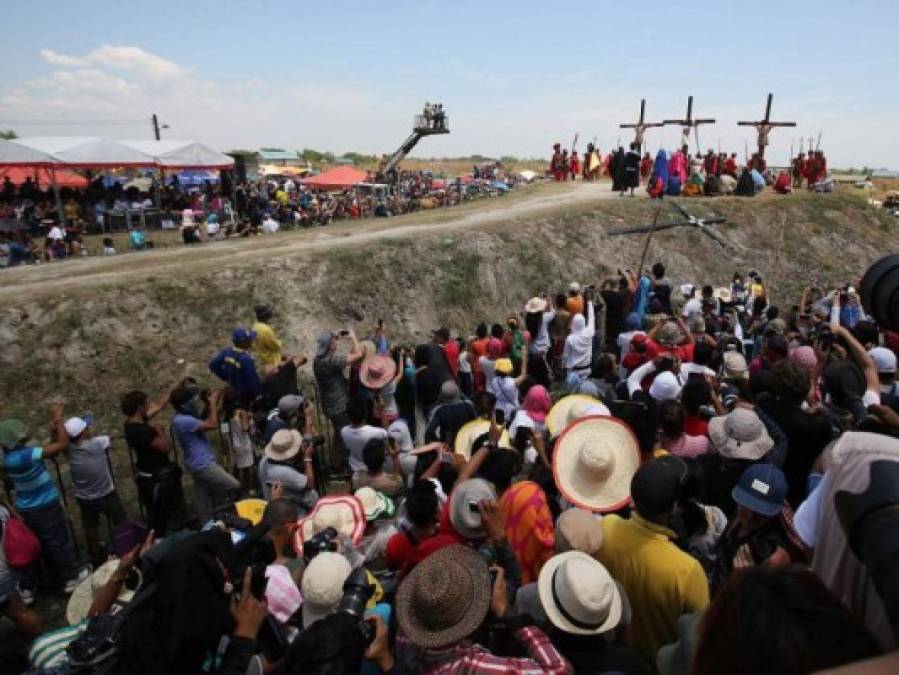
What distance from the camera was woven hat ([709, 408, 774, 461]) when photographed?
4.55 metres

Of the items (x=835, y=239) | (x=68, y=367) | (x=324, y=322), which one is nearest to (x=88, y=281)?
(x=68, y=367)

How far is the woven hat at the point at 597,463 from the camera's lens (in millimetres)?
4324

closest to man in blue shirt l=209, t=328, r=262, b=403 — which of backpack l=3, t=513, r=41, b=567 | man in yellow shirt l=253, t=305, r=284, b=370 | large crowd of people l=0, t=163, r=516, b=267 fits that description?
man in yellow shirt l=253, t=305, r=284, b=370

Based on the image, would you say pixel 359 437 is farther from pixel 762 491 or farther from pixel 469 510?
pixel 762 491

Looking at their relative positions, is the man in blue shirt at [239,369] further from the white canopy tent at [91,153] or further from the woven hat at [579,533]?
the white canopy tent at [91,153]

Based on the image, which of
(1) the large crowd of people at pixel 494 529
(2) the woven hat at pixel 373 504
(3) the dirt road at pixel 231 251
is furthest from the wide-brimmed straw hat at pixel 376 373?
(3) the dirt road at pixel 231 251

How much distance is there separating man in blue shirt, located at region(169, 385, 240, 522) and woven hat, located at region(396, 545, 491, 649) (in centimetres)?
423

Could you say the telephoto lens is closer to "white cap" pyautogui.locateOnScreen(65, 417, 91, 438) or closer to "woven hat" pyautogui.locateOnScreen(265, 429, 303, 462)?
"woven hat" pyautogui.locateOnScreen(265, 429, 303, 462)

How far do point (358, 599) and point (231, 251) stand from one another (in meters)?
13.9

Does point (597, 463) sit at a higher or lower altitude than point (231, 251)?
lower

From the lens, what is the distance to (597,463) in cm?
429

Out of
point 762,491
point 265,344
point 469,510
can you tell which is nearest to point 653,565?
point 762,491

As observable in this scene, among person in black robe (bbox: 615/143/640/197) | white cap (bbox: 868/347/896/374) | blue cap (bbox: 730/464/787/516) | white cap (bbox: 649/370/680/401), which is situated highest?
person in black robe (bbox: 615/143/640/197)

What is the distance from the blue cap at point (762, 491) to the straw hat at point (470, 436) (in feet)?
8.71
